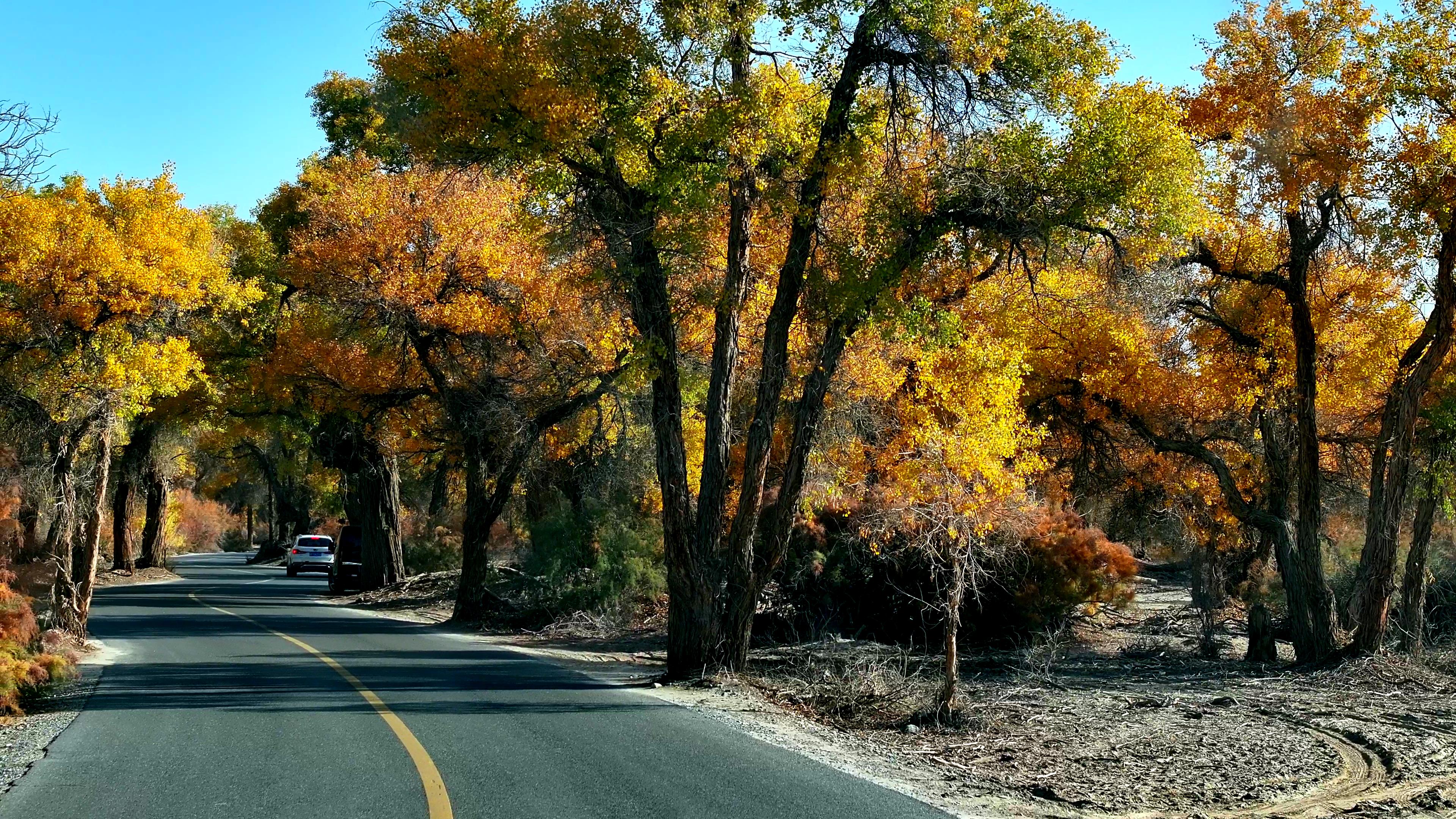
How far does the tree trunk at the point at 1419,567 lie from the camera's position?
18469 millimetres

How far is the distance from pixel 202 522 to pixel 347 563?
6758cm

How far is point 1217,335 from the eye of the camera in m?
20.2

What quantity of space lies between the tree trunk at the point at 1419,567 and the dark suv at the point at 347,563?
92.3 feet

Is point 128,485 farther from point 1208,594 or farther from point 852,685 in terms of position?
point 852,685

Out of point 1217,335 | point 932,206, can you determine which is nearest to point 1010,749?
point 932,206

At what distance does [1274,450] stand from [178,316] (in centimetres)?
1888

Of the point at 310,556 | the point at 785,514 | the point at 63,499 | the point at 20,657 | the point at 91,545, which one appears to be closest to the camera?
the point at 20,657

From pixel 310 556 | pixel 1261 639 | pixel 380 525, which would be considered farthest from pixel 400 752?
pixel 310 556

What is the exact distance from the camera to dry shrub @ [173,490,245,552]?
284ft

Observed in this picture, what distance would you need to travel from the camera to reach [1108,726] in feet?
38.2

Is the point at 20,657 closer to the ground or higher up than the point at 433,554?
closer to the ground

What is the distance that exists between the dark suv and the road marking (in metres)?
20.4

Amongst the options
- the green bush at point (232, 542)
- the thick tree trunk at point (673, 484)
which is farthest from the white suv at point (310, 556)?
the green bush at point (232, 542)

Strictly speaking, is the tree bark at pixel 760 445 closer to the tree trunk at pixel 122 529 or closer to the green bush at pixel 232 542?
the tree trunk at pixel 122 529
